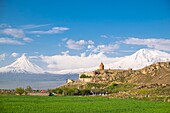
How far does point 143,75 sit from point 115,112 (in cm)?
6841

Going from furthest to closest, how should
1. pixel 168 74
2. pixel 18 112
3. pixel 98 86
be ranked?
pixel 98 86
pixel 168 74
pixel 18 112

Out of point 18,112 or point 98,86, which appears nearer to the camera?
point 18,112

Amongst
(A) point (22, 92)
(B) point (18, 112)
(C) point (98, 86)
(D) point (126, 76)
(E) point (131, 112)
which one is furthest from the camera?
(D) point (126, 76)

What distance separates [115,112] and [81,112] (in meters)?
2.64

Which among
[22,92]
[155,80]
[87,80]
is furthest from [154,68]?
[22,92]

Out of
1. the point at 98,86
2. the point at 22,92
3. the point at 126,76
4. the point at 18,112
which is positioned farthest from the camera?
the point at 126,76

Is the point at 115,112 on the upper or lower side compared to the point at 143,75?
lower

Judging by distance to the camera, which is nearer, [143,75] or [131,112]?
[131,112]

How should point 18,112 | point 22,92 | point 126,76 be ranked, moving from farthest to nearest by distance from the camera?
point 126,76, point 22,92, point 18,112

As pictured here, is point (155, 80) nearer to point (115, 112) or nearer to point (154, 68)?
point (154, 68)

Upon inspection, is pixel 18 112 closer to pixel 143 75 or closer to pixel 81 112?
pixel 81 112

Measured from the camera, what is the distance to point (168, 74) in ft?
272

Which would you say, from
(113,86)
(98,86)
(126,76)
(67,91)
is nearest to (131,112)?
(67,91)

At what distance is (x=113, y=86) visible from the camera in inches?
3317
